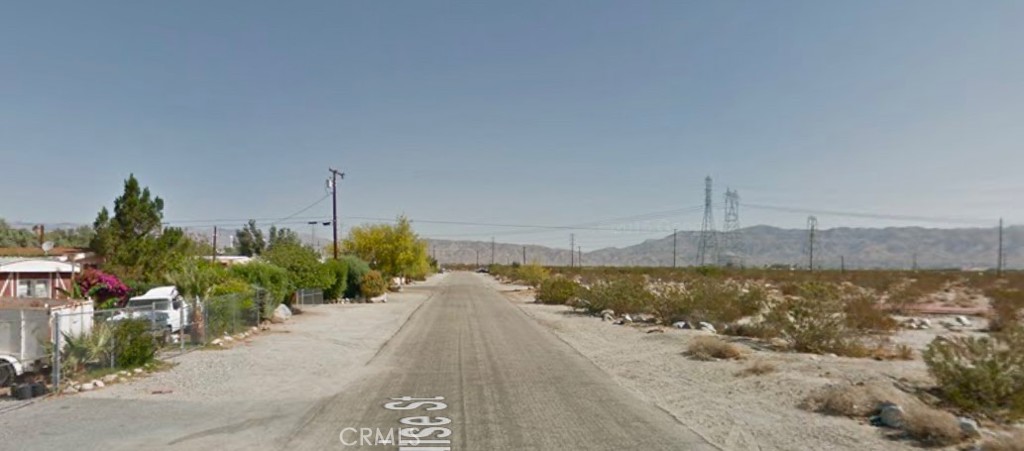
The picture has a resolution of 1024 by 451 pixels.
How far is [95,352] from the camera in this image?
45.1ft

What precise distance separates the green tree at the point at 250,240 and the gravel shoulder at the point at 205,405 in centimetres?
8206

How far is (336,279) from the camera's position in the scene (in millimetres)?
43469

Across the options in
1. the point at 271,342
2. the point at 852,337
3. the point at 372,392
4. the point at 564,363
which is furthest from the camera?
the point at 271,342

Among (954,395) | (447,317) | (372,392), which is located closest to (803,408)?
(954,395)

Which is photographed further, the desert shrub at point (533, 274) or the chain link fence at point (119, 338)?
the desert shrub at point (533, 274)

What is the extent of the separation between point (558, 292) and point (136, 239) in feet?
88.6

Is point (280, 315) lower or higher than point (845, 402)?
lower

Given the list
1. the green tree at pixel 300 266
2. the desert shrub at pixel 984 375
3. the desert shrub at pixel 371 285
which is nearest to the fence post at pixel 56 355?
the desert shrub at pixel 984 375

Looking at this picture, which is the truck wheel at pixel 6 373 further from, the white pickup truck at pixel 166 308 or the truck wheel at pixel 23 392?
the white pickup truck at pixel 166 308

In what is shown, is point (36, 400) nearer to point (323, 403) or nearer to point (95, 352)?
point (95, 352)

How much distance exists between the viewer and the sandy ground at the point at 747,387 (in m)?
9.50

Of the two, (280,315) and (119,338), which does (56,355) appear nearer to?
(119,338)

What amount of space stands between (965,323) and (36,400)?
3653 centimetres

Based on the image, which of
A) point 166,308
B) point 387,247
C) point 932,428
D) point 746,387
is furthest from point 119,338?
point 387,247
